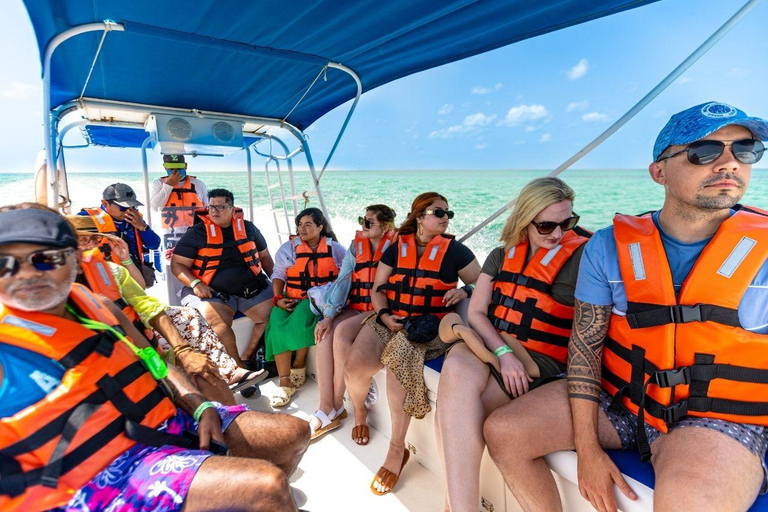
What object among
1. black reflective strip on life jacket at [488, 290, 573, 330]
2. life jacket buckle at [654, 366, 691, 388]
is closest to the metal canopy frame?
black reflective strip on life jacket at [488, 290, 573, 330]

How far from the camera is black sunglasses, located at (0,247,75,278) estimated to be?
1057 mm

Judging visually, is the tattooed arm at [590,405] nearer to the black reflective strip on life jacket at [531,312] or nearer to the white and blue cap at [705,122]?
the black reflective strip on life jacket at [531,312]

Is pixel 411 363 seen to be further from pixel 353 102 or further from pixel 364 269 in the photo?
pixel 353 102

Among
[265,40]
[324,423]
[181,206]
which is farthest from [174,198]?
[324,423]

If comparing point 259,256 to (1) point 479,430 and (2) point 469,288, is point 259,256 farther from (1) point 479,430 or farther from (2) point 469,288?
(1) point 479,430

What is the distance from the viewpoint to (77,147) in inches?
232

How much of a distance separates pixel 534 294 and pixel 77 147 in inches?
271

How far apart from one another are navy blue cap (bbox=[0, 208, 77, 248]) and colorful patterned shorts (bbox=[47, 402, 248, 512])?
0.63 metres

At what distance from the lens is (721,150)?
1.08m

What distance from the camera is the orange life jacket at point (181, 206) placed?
12.8 feet

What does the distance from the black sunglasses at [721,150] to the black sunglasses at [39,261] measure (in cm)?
179

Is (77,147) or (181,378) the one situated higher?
(77,147)

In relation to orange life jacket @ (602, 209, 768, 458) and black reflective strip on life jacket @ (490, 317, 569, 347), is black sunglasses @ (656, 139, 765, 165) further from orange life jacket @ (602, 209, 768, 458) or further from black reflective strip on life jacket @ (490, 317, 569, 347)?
black reflective strip on life jacket @ (490, 317, 569, 347)

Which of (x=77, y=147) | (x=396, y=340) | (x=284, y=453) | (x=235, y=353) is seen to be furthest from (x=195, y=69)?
(x=77, y=147)
